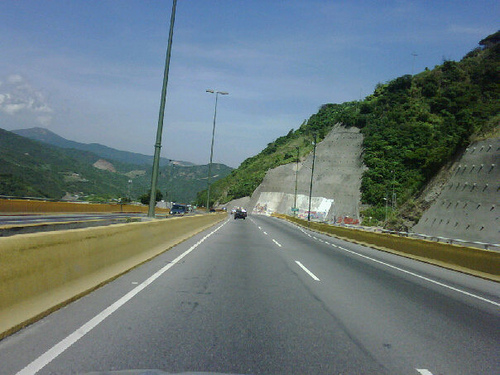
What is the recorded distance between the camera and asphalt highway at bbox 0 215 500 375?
15.0 feet

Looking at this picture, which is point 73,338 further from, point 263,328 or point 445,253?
point 445,253

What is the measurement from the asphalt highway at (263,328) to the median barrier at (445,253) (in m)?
2.46

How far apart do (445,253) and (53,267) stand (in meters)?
13.1

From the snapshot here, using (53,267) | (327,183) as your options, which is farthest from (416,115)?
(53,267)

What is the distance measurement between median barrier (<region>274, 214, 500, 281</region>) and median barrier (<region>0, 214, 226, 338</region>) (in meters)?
9.66

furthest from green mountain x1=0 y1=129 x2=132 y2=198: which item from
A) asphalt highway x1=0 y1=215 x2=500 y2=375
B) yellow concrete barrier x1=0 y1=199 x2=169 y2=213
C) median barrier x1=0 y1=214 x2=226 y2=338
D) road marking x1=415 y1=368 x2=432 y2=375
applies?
road marking x1=415 y1=368 x2=432 y2=375

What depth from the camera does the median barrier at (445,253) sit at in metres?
12.9

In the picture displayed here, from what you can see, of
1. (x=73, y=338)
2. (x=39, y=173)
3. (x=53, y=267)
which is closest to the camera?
(x=73, y=338)

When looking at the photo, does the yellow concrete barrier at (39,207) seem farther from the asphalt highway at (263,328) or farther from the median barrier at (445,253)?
the asphalt highway at (263,328)

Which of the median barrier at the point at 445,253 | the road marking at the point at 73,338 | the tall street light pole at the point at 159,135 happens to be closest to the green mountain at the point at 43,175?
the median barrier at the point at 445,253

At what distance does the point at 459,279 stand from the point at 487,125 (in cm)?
4029

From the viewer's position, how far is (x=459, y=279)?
12.5 meters

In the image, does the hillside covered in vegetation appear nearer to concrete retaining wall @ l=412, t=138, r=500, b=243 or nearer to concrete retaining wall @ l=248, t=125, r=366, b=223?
concrete retaining wall @ l=248, t=125, r=366, b=223

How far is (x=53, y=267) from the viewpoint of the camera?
20.9 feet
